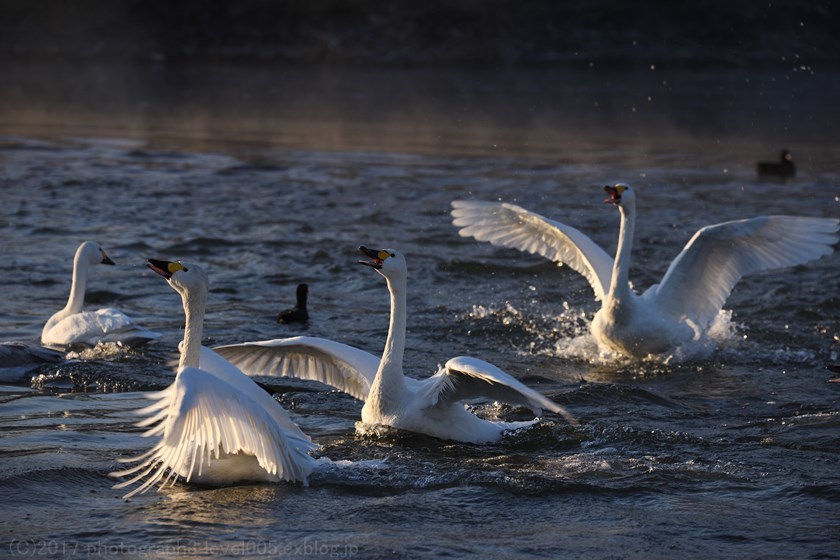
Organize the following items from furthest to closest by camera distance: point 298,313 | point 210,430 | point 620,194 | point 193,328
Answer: point 298,313
point 620,194
point 193,328
point 210,430

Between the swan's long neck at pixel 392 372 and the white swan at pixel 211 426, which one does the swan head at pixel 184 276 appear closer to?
the white swan at pixel 211 426

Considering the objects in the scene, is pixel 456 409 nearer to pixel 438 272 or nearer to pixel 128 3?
pixel 438 272

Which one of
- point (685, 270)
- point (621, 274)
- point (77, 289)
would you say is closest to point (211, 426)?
point (621, 274)

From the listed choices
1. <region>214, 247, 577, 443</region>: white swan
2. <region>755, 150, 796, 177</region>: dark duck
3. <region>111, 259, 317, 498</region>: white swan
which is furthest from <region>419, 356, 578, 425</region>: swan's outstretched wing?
<region>755, 150, 796, 177</region>: dark duck

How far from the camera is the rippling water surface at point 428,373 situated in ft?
22.2

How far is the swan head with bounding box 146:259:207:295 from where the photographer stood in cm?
754

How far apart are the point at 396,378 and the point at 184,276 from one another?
145 centimetres

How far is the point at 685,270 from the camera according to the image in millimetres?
11039

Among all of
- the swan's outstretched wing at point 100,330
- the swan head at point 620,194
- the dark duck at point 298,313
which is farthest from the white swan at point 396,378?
the swan head at point 620,194

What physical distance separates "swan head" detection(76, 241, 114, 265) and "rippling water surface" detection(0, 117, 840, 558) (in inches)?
25.6

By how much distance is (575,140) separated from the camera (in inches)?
1056

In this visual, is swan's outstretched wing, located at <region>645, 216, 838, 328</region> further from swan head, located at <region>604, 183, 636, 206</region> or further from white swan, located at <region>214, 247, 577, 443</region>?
white swan, located at <region>214, 247, 577, 443</region>

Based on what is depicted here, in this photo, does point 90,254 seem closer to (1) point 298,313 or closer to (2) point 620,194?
(1) point 298,313

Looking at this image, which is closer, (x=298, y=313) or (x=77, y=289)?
(x=77, y=289)
